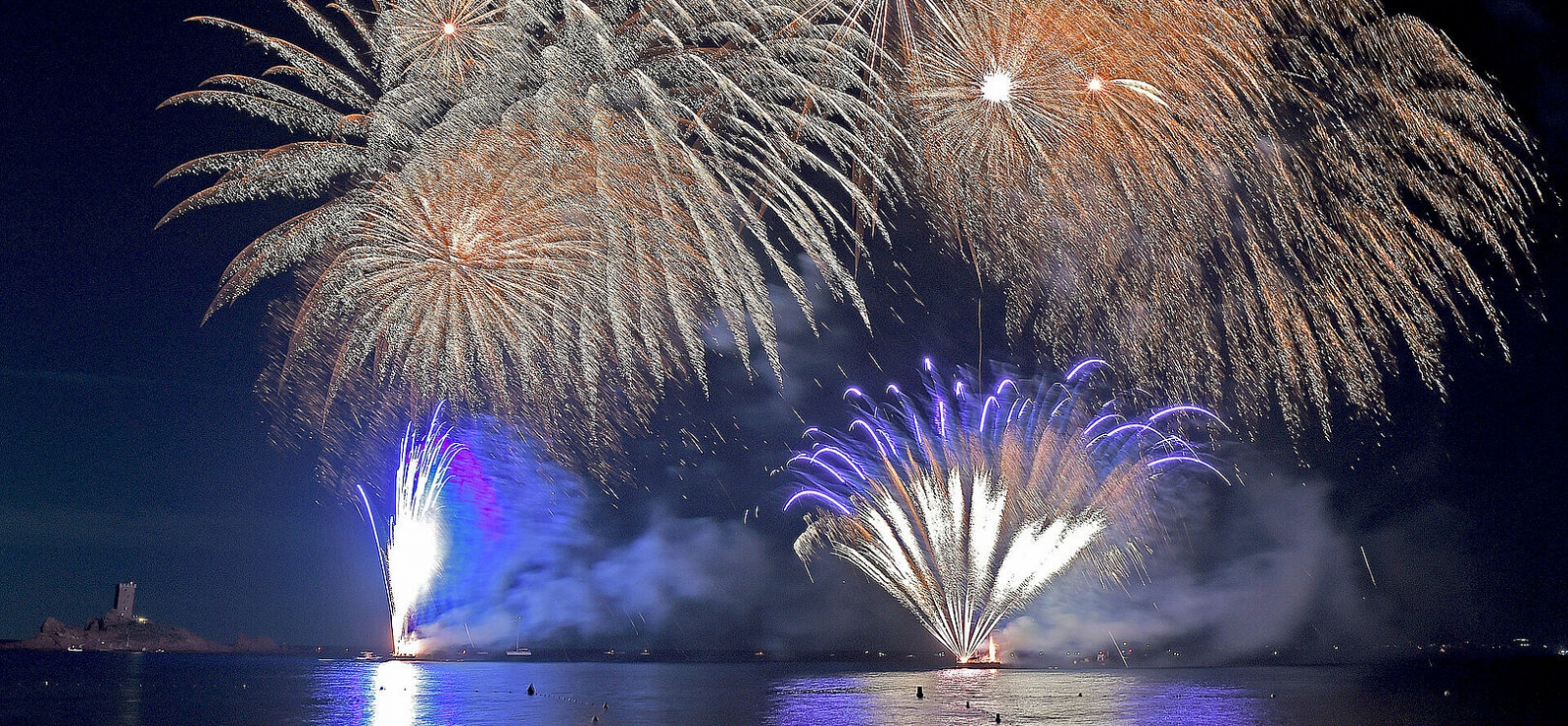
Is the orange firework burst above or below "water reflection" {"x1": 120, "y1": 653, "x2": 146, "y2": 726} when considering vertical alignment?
above

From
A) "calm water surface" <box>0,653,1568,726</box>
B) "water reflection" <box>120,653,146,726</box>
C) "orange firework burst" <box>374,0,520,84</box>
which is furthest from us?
"water reflection" <box>120,653,146,726</box>

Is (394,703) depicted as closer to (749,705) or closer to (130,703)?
(130,703)

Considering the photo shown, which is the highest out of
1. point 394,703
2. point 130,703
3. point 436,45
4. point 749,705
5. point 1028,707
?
point 436,45

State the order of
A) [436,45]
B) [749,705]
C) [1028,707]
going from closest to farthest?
[436,45], [1028,707], [749,705]

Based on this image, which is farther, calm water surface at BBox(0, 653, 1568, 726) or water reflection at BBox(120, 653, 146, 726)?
water reflection at BBox(120, 653, 146, 726)

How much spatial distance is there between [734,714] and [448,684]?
48155 millimetres

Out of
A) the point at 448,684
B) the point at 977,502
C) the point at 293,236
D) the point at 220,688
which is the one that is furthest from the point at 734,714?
the point at 220,688

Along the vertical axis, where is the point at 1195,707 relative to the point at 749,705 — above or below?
below

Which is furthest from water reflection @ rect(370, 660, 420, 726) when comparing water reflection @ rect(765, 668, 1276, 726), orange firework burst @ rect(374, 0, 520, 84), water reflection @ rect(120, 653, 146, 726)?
orange firework burst @ rect(374, 0, 520, 84)

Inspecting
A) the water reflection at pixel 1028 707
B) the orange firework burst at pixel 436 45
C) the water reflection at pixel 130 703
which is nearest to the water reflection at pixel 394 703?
the water reflection at pixel 130 703

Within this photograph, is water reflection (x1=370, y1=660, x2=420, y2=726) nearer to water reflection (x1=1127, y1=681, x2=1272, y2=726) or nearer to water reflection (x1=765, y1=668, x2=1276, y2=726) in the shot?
water reflection (x1=765, y1=668, x2=1276, y2=726)

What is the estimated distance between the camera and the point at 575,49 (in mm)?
15211

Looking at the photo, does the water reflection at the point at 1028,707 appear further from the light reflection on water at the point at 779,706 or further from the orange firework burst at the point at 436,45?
the orange firework burst at the point at 436,45

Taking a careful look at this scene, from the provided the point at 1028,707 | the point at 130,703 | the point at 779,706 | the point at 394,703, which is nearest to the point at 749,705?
the point at 779,706
